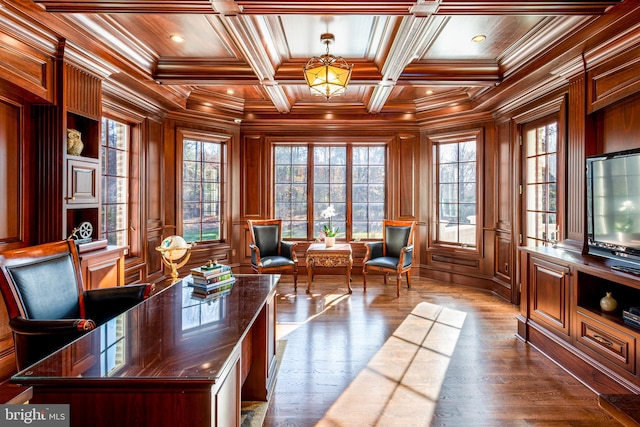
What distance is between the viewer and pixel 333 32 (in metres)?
3.15

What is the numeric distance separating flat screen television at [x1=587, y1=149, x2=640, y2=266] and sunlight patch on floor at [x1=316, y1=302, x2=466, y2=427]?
1.46 m

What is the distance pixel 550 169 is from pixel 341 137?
3119 millimetres

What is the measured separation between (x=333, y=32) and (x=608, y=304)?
315cm

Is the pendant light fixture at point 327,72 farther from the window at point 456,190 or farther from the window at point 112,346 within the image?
the window at point 456,190

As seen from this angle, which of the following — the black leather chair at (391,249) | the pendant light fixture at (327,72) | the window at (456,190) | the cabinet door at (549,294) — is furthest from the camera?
the window at (456,190)

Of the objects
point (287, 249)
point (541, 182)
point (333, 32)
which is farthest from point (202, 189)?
point (541, 182)

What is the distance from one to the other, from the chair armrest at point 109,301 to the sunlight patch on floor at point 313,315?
1.42 m

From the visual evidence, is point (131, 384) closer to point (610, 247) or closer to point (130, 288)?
point (130, 288)

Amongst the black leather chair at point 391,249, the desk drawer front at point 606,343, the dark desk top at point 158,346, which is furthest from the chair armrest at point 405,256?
the dark desk top at point 158,346

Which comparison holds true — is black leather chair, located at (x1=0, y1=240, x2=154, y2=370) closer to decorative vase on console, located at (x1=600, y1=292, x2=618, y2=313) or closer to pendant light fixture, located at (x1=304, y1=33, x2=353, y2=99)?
pendant light fixture, located at (x1=304, y1=33, x2=353, y2=99)

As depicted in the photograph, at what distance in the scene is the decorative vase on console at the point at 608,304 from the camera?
2375mm

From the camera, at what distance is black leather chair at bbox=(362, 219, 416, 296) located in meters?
4.76

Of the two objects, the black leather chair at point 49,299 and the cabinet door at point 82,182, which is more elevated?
the cabinet door at point 82,182

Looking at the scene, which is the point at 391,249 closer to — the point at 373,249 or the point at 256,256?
the point at 373,249
